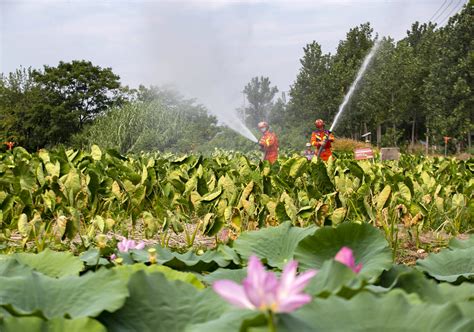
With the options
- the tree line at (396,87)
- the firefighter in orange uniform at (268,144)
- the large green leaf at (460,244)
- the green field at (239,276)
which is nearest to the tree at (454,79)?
the tree line at (396,87)

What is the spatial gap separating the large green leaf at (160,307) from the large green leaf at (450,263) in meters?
0.82

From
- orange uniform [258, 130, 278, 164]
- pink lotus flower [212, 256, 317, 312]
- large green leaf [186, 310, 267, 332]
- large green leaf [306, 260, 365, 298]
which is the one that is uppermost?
orange uniform [258, 130, 278, 164]

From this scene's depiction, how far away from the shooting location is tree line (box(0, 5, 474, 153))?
26672mm

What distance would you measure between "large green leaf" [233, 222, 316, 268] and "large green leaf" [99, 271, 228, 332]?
2.37 feet

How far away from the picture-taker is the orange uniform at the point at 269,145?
1152 cm

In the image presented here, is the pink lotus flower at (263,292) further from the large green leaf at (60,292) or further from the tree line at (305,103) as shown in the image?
the tree line at (305,103)

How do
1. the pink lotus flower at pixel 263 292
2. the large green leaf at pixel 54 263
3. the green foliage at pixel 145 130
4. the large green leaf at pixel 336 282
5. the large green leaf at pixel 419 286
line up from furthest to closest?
1. the green foliage at pixel 145 130
2. the large green leaf at pixel 54 263
3. the large green leaf at pixel 419 286
4. the large green leaf at pixel 336 282
5. the pink lotus flower at pixel 263 292

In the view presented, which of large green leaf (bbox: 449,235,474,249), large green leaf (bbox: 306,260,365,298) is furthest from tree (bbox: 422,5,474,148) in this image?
large green leaf (bbox: 306,260,365,298)

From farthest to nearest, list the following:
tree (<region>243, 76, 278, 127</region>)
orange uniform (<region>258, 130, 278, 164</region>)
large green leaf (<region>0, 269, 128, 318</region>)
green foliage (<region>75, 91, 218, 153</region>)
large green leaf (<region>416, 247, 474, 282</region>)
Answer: tree (<region>243, 76, 278, 127</region>) → green foliage (<region>75, 91, 218, 153</region>) → orange uniform (<region>258, 130, 278, 164</region>) → large green leaf (<region>416, 247, 474, 282</region>) → large green leaf (<region>0, 269, 128, 318</region>)

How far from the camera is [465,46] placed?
30.1 m

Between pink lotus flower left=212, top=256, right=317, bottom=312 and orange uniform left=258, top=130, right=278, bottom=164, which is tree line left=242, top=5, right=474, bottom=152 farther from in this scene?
pink lotus flower left=212, top=256, right=317, bottom=312

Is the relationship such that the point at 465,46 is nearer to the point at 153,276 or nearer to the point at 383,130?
the point at 383,130

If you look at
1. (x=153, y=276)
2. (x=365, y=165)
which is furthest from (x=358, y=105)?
(x=153, y=276)

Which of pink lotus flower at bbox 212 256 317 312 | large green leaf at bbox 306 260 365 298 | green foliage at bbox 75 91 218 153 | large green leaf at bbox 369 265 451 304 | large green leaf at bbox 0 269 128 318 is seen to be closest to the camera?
pink lotus flower at bbox 212 256 317 312
